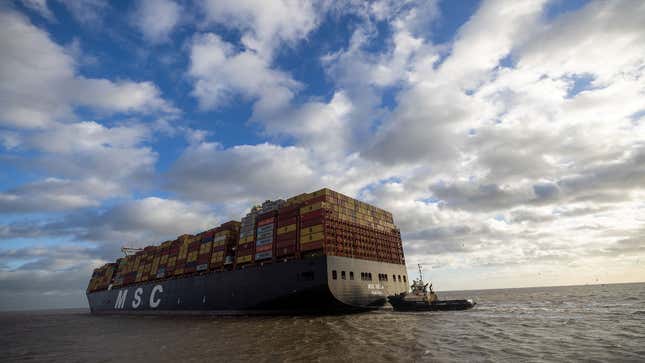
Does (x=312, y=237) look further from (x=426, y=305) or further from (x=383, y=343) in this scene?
(x=383, y=343)

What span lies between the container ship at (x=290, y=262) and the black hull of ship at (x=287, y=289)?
0.36ft

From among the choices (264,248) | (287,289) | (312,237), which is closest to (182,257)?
(264,248)

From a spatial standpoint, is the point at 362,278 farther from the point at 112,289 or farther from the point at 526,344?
the point at 112,289

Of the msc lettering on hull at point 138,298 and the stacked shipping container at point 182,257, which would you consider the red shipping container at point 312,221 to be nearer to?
the stacked shipping container at point 182,257

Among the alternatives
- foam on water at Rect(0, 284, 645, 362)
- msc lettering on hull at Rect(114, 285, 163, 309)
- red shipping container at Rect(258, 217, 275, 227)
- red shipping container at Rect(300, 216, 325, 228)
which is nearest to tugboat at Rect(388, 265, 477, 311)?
foam on water at Rect(0, 284, 645, 362)

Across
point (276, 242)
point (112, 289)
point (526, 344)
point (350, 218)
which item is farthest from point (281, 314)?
point (112, 289)

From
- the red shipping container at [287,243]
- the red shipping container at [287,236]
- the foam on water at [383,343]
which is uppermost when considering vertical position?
the red shipping container at [287,236]

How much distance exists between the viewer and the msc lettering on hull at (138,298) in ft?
194

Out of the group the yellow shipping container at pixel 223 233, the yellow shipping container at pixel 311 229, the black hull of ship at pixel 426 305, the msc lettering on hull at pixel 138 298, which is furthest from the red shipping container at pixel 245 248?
the msc lettering on hull at pixel 138 298

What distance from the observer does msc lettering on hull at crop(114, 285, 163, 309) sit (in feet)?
194

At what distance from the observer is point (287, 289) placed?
122 ft

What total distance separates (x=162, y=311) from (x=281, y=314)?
31711 millimetres

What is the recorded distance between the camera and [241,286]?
42.6m

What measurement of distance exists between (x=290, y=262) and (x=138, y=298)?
44.8 meters
